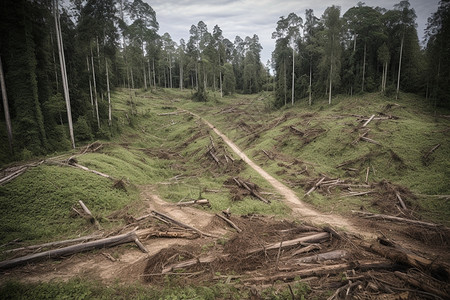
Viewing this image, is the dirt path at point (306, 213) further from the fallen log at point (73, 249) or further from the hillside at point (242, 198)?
the fallen log at point (73, 249)

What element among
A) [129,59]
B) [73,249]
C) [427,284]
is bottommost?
[73,249]

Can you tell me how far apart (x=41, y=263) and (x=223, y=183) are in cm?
1163

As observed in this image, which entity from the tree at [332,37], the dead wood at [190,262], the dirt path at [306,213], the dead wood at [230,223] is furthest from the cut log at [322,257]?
the tree at [332,37]

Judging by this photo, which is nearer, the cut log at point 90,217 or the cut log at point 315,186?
the cut log at point 90,217

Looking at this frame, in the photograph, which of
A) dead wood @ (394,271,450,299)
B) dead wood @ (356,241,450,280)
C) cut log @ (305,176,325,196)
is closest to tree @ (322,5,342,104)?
cut log @ (305,176,325,196)

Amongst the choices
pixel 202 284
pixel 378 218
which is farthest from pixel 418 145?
pixel 202 284

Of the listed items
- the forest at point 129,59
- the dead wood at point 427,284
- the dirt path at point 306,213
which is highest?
the forest at point 129,59

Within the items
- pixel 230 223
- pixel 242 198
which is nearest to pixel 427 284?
pixel 230 223

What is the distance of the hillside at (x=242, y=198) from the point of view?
6.55m

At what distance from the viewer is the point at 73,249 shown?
745 cm

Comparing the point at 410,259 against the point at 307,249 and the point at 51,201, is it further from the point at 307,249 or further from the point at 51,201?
the point at 51,201

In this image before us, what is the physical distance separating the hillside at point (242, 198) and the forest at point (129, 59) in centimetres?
570

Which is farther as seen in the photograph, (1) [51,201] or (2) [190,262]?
(1) [51,201]

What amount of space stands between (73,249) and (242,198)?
9.17 m
